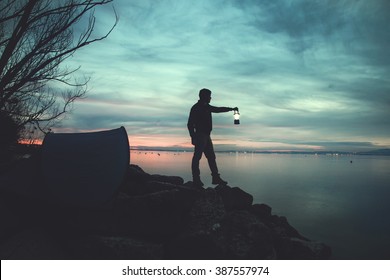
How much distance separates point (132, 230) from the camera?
6.96m

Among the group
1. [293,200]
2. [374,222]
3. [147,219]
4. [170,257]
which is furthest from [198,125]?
[293,200]

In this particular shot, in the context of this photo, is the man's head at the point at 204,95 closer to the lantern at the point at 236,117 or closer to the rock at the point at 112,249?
the lantern at the point at 236,117

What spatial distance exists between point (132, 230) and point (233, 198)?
14.0 feet

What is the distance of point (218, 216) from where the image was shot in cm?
795

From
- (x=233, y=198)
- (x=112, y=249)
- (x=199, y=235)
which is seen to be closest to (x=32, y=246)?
(x=112, y=249)

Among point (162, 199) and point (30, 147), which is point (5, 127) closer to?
point (30, 147)

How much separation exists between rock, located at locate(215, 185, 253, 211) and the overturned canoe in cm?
394

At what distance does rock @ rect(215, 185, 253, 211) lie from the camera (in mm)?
9789

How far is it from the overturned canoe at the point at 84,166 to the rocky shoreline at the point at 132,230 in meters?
0.32

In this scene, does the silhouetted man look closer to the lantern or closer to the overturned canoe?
the lantern

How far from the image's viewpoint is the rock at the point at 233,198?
9789mm

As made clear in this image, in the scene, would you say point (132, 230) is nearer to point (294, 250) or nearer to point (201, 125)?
point (201, 125)

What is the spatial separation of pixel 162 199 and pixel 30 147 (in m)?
13.4

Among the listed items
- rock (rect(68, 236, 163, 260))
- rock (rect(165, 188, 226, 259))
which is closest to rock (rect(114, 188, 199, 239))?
rock (rect(165, 188, 226, 259))
